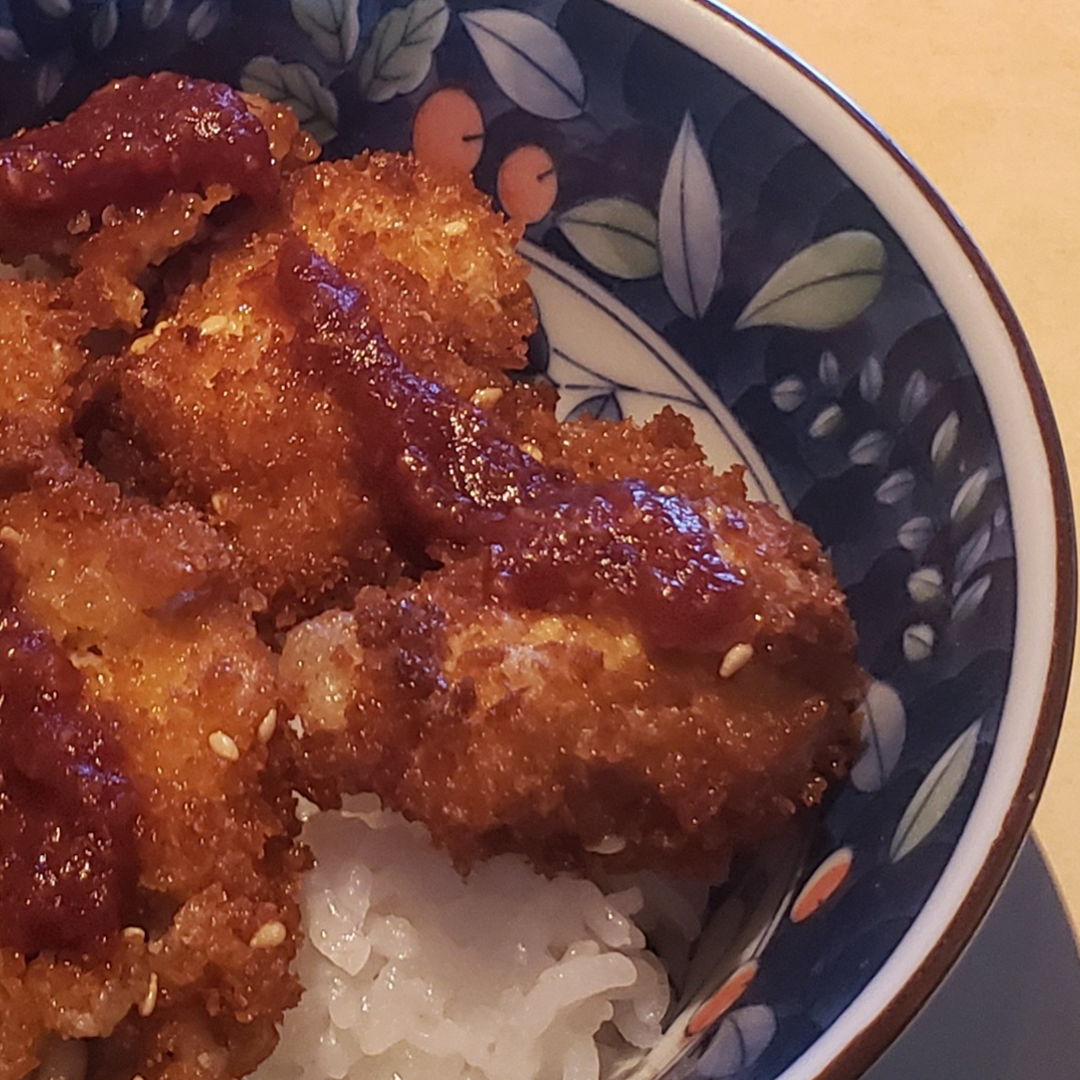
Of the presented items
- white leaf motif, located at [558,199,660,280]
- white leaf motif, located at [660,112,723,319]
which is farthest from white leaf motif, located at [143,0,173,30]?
white leaf motif, located at [660,112,723,319]

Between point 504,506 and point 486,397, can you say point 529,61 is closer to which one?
point 486,397

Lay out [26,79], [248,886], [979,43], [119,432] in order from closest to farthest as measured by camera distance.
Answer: [248,886] → [119,432] → [26,79] → [979,43]

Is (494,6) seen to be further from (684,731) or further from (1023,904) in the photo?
(1023,904)

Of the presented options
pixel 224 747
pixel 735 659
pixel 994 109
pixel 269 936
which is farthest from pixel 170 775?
pixel 994 109

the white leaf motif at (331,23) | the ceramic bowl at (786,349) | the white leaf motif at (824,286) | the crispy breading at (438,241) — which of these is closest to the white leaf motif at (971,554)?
the ceramic bowl at (786,349)

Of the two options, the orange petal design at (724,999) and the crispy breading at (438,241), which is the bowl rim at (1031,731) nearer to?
the orange petal design at (724,999)

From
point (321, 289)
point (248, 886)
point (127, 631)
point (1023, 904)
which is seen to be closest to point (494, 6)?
point (321, 289)
